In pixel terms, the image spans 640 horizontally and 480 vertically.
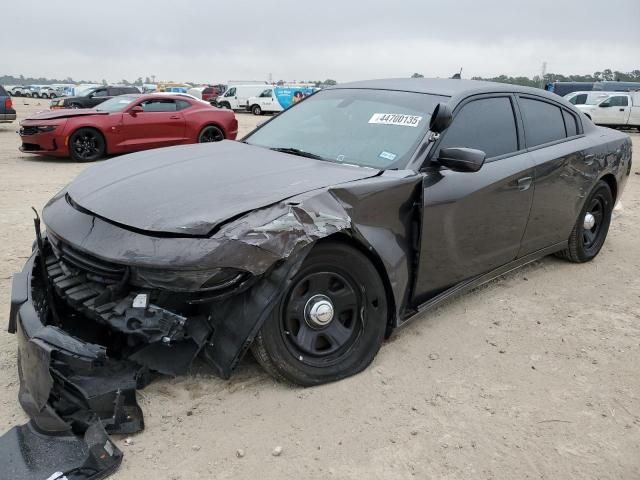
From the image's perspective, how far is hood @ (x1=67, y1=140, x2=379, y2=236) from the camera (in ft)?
8.01

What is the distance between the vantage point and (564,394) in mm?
2869

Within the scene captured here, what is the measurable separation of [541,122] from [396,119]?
1425 millimetres

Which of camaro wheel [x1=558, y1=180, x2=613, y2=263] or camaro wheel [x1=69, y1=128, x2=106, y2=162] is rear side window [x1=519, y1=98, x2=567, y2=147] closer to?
camaro wheel [x1=558, y1=180, x2=613, y2=263]

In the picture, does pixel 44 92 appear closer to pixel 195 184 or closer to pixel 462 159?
pixel 195 184

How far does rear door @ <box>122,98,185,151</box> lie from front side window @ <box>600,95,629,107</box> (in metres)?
18.7

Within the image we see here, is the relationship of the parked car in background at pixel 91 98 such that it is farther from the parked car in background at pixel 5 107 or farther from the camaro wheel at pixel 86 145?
the camaro wheel at pixel 86 145

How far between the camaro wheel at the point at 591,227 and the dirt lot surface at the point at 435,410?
101cm

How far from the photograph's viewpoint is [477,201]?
336 centimetres

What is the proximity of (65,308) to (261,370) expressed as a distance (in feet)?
3.43

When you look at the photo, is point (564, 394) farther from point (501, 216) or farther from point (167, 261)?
point (167, 261)

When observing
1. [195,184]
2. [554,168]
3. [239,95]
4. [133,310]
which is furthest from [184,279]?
[239,95]

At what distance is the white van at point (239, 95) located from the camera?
30.8 meters

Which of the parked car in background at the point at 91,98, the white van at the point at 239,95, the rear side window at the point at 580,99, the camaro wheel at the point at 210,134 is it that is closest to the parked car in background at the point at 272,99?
the white van at the point at 239,95

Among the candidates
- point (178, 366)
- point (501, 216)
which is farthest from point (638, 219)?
point (178, 366)
